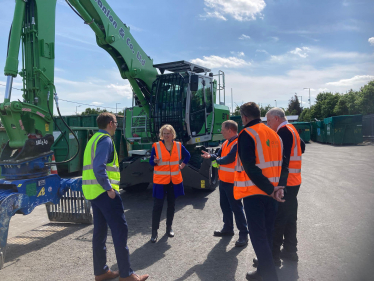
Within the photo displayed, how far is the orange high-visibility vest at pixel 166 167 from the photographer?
478 cm

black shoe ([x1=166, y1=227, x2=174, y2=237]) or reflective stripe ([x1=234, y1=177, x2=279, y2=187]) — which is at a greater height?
reflective stripe ([x1=234, y1=177, x2=279, y2=187])

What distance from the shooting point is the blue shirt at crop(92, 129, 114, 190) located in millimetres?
3158

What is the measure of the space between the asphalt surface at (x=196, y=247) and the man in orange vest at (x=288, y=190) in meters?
0.21

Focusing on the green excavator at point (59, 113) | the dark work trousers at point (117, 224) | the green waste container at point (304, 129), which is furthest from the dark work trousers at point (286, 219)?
the green waste container at point (304, 129)

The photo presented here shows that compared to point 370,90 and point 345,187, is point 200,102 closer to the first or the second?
point 345,187

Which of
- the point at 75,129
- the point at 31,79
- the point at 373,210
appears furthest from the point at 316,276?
the point at 75,129

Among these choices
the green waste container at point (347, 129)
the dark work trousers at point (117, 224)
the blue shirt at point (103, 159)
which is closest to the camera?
the blue shirt at point (103, 159)

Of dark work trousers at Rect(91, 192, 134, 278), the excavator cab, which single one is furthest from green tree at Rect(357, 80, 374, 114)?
dark work trousers at Rect(91, 192, 134, 278)

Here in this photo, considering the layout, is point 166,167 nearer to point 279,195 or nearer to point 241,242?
point 241,242

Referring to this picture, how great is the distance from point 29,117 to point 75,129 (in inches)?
265

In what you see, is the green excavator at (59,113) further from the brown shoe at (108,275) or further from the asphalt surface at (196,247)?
the brown shoe at (108,275)

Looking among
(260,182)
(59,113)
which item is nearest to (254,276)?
(260,182)

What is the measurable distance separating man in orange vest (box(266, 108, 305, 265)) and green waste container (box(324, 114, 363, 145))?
78.6ft

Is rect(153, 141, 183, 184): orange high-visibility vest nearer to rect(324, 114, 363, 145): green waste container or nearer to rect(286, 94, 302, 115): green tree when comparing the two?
rect(324, 114, 363, 145): green waste container
